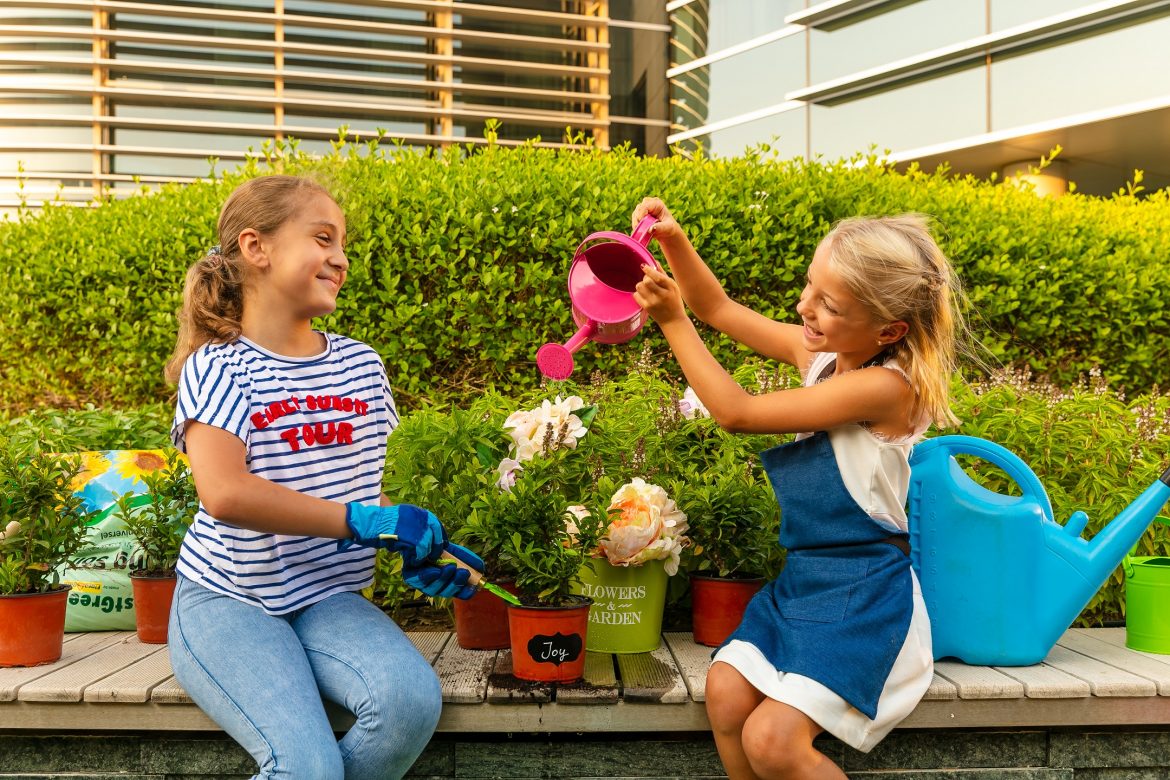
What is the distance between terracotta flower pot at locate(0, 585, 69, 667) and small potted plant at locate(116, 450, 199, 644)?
8.6 inches

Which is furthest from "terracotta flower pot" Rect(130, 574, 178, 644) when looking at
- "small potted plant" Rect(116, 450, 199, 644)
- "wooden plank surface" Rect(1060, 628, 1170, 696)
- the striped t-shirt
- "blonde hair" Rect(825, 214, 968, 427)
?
"wooden plank surface" Rect(1060, 628, 1170, 696)

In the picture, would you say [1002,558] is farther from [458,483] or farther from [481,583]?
[458,483]

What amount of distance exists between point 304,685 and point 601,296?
1.02 metres

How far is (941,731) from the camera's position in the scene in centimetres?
192

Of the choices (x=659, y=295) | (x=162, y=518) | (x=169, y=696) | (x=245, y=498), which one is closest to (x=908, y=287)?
(x=659, y=295)

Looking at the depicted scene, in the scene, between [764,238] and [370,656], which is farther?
[764,238]

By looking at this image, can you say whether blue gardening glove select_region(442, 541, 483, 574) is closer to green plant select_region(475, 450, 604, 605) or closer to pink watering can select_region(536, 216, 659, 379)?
green plant select_region(475, 450, 604, 605)

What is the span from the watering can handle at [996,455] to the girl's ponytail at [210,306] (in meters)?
1.55

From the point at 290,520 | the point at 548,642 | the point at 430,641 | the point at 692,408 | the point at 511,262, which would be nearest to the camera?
the point at 290,520

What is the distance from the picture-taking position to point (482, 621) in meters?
2.17

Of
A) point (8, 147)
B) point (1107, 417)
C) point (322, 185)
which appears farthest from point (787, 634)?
→ point (8, 147)

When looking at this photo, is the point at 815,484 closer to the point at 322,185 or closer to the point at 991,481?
the point at 991,481

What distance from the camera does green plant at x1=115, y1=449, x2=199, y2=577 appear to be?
7.37 feet

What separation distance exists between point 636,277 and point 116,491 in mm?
1496
